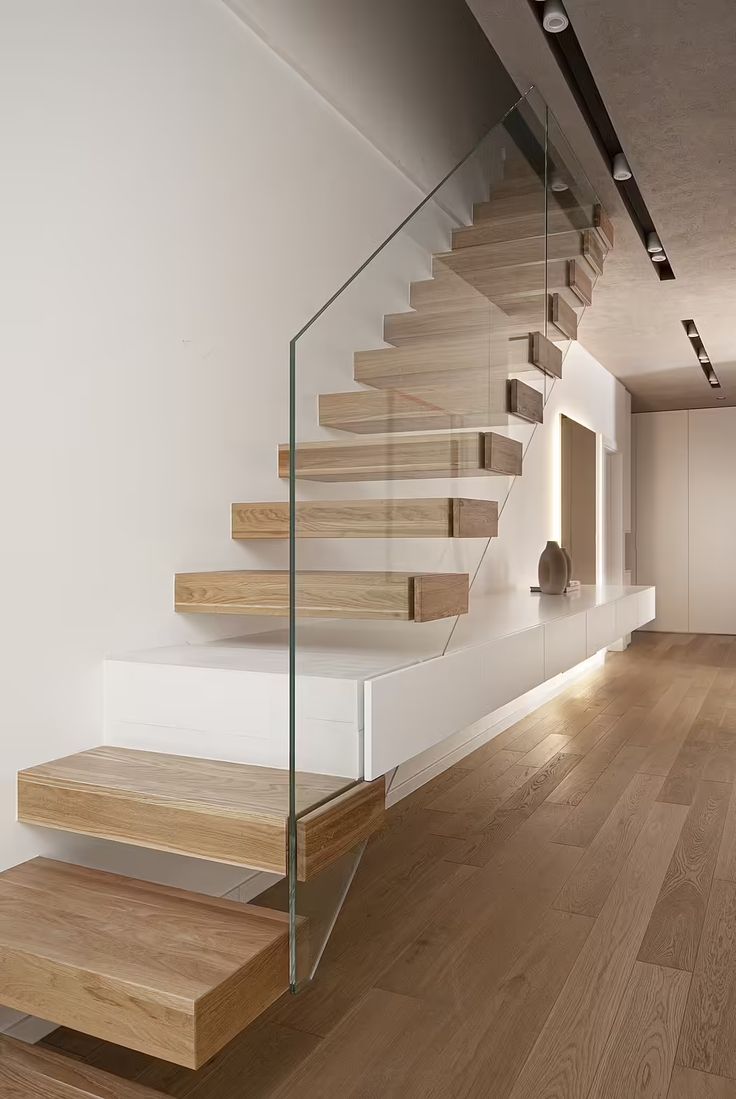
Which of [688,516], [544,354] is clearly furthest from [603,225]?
[688,516]

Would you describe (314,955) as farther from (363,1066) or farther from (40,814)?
(40,814)

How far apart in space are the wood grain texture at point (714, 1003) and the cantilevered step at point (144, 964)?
901mm

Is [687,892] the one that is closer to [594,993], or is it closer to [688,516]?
[594,993]

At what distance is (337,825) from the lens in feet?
5.50

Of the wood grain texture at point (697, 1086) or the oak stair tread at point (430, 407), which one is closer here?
the wood grain texture at point (697, 1086)

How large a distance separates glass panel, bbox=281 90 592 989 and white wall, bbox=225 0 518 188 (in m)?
0.70

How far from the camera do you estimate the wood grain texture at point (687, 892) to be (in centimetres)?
221

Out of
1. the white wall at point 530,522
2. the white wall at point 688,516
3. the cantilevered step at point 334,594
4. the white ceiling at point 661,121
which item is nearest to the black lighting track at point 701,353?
the white ceiling at point 661,121

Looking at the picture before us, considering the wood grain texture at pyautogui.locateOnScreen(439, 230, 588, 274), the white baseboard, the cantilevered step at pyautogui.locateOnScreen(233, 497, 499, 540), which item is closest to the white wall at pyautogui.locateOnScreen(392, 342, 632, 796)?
the white baseboard

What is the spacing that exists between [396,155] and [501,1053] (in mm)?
3466

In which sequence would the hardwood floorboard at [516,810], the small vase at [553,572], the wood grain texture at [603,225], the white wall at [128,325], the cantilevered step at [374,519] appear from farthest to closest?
the small vase at [553,572] → the wood grain texture at [603,225] → the hardwood floorboard at [516,810] → the white wall at [128,325] → the cantilevered step at [374,519]

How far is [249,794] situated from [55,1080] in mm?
569

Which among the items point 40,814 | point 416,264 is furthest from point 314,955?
point 416,264

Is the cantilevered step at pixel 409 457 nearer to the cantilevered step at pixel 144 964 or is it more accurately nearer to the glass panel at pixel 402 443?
the glass panel at pixel 402 443
